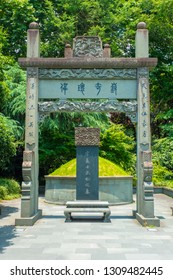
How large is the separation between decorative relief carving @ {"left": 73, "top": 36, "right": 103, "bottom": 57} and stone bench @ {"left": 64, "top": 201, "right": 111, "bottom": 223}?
4819 mm

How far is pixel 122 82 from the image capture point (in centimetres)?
1067

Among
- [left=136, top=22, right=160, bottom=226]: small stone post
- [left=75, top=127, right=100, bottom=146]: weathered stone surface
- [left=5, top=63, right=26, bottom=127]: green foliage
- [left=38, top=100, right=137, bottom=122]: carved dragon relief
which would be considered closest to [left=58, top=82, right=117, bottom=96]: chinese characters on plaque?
[left=38, top=100, right=137, bottom=122]: carved dragon relief

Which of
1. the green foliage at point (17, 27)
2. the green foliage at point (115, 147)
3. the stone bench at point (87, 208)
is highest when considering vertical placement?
the green foliage at point (17, 27)

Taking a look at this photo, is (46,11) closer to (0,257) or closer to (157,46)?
(157,46)

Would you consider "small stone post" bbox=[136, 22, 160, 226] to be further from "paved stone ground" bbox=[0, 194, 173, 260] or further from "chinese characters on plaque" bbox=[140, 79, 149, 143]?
"paved stone ground" bbox=[0, 194, 173, 260]

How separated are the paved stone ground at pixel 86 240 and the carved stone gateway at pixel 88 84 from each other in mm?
975

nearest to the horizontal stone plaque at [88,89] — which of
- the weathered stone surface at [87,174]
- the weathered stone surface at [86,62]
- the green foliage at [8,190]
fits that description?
the weathered stone surface at [86,62]

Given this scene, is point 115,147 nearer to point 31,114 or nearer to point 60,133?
point 60,133

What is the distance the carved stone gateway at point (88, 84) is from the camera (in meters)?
10.4

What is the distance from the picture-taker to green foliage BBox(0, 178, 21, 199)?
1647cm

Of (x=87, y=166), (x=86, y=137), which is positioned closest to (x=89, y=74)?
(x=86, y=137)

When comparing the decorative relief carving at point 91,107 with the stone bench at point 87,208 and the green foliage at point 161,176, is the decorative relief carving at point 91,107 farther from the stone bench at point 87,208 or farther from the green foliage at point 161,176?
the green foliage at point 161,176

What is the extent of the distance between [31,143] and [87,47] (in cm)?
367

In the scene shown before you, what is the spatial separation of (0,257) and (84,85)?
6.25m
